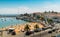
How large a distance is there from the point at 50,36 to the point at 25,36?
1610 mm

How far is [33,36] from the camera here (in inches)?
385

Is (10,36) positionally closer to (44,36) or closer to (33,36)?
(33,36)

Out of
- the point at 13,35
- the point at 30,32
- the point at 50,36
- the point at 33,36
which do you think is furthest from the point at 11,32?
the point at 50,36

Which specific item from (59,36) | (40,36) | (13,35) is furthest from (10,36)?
(59,36)

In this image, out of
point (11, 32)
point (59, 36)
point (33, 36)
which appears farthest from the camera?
point (11, 32)

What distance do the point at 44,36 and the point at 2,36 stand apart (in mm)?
2668

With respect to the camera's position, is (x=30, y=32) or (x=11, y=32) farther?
(x=11, y=32)

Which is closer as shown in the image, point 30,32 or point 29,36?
point 29,36

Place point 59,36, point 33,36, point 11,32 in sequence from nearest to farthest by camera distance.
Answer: point 33,36
point 59,36
point 11,32

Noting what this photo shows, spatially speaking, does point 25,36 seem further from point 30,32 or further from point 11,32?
point 11,32

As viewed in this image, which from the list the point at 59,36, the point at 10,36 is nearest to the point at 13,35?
the point at 10,36

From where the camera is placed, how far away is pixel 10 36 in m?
10.4

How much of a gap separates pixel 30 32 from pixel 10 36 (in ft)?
4.65

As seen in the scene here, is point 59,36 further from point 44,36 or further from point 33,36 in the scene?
point 33,36
